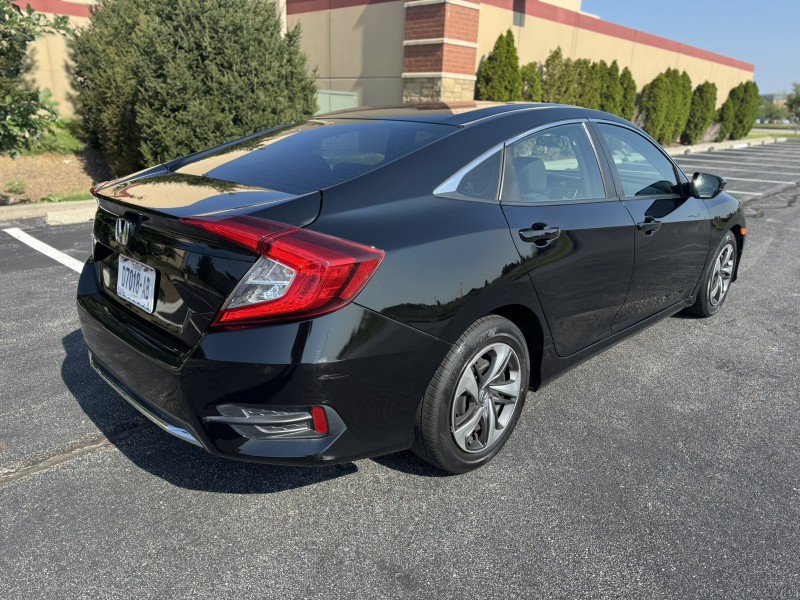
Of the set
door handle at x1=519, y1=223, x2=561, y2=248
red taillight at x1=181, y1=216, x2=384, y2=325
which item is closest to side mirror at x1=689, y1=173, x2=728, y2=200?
door handle at x1=519, y1=223, x2=561, y2=248

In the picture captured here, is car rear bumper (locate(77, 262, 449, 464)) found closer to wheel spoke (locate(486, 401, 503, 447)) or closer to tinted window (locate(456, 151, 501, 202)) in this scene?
wheel spoke (locate(486, 401, 503, 447))

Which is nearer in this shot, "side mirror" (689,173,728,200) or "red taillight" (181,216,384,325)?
"red taillight" (181,216,384,325)

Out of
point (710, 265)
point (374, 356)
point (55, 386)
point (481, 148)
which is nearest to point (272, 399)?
point (374, 356)

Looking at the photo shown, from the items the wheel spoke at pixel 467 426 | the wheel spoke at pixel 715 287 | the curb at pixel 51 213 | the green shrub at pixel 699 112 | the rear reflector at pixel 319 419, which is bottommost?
the curb at pixel 51 213

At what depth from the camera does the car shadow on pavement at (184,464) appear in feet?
8.65

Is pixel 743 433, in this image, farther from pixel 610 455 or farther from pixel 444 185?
pixel 444 185

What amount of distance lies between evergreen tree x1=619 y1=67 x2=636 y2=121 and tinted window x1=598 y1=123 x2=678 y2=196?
52.0ft

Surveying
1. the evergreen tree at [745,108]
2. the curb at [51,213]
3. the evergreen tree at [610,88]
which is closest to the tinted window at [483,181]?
the curb at [51,213]

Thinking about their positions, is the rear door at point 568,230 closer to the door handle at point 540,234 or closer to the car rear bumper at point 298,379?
the door handle at point 540,234

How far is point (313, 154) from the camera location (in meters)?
2.86

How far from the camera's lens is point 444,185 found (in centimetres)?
251

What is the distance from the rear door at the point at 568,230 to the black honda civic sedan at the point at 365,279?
12mm

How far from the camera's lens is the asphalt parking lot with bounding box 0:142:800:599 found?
2.14 metres

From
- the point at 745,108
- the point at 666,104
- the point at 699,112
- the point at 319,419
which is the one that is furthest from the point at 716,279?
the point at 745,108
